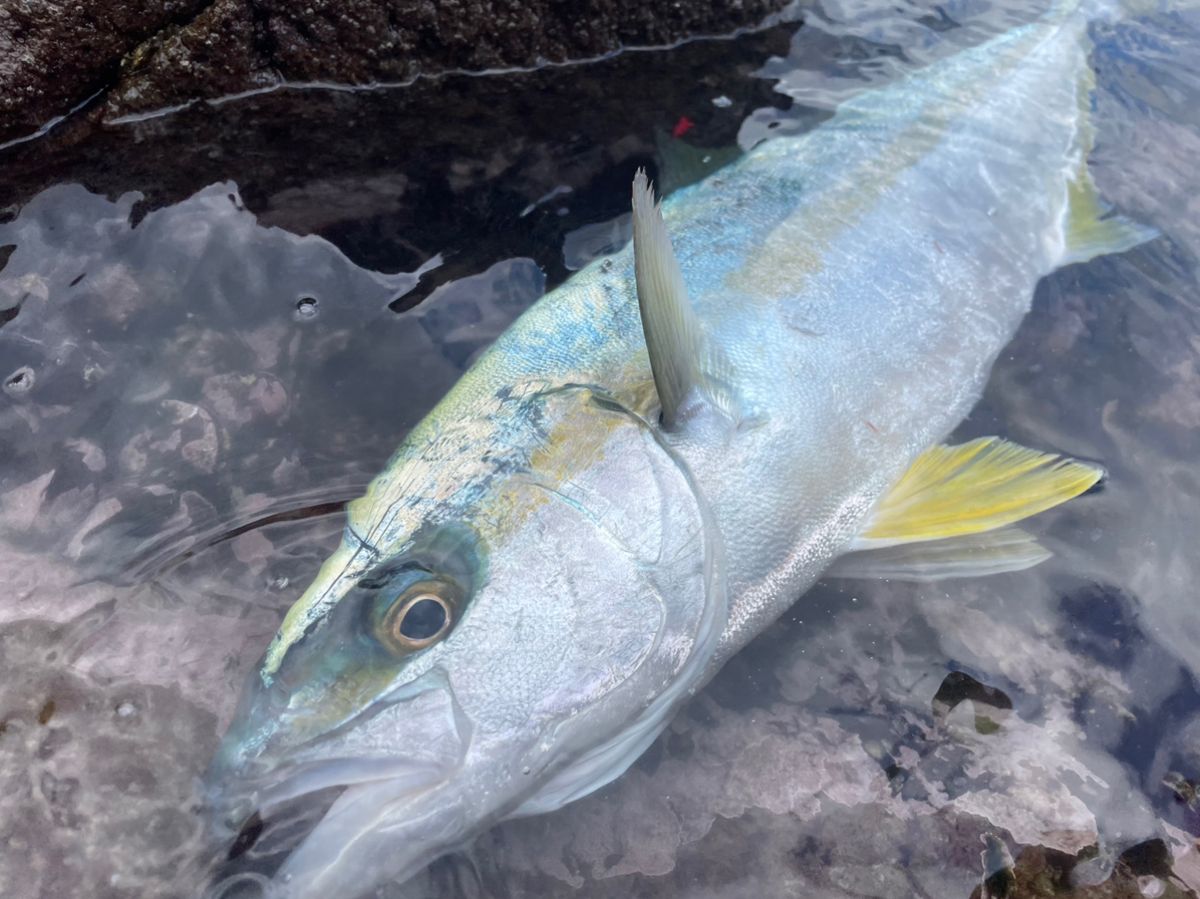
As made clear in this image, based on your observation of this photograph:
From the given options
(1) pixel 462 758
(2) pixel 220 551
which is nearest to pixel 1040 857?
(1) pixel 462 758

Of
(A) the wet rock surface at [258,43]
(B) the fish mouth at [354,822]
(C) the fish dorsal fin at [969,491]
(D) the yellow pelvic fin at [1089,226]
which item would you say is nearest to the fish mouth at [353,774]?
(B) the fish mouth at [354,822]

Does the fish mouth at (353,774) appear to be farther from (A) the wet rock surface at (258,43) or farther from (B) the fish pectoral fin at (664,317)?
(A) the wet rock surface at (258,43)

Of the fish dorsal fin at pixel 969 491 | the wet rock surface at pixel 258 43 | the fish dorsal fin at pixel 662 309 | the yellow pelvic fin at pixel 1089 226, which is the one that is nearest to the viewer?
the fish dorsal fin at pixel 662 309

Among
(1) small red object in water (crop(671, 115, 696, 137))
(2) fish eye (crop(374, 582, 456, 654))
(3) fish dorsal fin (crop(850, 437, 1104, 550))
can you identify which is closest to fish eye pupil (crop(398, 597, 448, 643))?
(2) fish eye (crop(374, 582, 456, 654))

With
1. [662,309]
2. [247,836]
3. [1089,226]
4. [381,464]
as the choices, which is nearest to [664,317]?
[662,309]

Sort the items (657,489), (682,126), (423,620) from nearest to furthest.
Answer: (423,620)
(657,489)
(682,126)

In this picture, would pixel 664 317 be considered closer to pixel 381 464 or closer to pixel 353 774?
pixel 381 464
